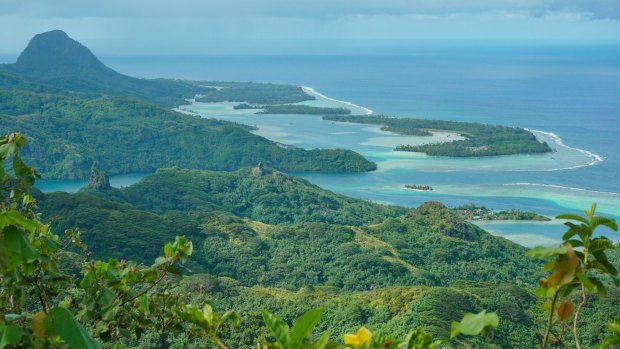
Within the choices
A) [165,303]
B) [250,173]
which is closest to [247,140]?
[250,173]

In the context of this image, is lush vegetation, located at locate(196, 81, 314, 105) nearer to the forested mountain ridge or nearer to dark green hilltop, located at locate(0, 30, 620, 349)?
dark green hilltop, located at locate(0, 30, 620, 349)

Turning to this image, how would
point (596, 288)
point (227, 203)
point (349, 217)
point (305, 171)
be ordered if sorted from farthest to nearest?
point (305, 171)
point (227, 203)
point (349, 217)
point (596, 288)

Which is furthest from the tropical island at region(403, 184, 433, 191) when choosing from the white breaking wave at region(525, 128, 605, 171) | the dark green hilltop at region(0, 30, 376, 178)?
the white breaking wave at region(525, 128, 605, 171)

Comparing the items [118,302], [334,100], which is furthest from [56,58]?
[118,302]

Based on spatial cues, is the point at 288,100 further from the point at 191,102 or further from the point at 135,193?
the point at 135,193

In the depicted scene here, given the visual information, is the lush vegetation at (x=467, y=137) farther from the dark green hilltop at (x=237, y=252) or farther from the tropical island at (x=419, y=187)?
the tropical island at (x=419, y=187)

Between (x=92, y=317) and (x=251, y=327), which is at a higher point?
(x=92, y=317)
